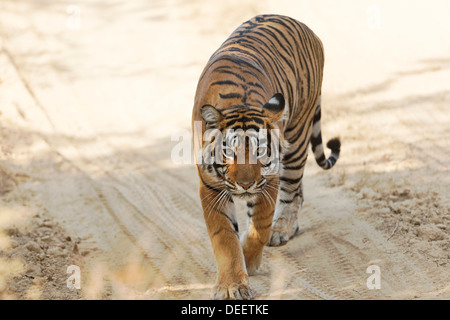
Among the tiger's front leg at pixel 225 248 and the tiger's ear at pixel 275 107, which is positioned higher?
the tiger's ear at pixel 275 107

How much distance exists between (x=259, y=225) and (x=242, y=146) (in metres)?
0.77

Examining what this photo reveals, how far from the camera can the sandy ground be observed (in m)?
5.07

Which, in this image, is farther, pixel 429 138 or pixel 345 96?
pixel 345 96

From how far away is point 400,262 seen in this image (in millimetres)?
5160

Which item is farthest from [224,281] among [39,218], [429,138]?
[429,138]

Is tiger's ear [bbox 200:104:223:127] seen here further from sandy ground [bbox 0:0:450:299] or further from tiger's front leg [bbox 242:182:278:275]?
sandy ground [bbox 0:0:450:299]

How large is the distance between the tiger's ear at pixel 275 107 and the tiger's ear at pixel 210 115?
321 mm

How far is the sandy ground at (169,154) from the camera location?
5.07 m

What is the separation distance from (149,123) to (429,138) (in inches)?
135

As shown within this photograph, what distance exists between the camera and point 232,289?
4434 mm

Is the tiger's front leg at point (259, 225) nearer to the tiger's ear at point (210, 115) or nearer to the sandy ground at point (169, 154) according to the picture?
the sandy ground at point (169, 154)

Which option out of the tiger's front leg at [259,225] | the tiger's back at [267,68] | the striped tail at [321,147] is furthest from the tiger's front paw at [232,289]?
the striped tail at [321,147]

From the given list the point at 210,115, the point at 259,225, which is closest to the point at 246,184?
the point at 210,115
